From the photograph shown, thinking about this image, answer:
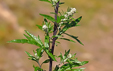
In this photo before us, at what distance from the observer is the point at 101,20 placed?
25.2 ft

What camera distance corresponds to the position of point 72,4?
757 cm

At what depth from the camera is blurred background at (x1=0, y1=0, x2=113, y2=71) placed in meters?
5.24

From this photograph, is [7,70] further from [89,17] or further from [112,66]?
[89,17]

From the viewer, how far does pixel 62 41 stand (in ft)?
20.4

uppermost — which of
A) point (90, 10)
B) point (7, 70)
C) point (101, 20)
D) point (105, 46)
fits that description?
point (90, 10)

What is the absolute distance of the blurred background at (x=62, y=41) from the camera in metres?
5.24

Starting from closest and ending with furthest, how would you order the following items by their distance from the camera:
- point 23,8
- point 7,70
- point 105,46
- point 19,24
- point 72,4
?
1. point 7,70
2. point 19,24
3. point 23,8
4. point 105,46
5. point 72,4

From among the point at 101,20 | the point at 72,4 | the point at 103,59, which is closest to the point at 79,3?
the point at 72,4

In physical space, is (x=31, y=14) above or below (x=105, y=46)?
above

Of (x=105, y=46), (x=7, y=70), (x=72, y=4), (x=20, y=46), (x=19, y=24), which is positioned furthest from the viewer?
(x=72, y=4)

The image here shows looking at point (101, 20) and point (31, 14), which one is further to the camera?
point (101, 20)

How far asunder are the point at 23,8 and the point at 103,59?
10.6 feet

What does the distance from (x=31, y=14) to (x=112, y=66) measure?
3.21 metres

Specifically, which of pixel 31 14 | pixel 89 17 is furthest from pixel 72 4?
pixel 31 14
